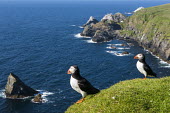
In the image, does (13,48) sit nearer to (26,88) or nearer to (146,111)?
(26,88)

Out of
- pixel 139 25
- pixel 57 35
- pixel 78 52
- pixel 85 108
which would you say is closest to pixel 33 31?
pixel 57 35

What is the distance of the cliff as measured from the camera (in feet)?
386

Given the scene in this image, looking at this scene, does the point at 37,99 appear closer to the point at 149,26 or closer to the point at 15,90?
the point at 15,90

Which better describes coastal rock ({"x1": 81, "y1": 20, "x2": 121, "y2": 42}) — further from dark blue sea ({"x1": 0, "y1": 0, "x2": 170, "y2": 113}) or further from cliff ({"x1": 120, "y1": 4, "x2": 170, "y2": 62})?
cliff ({"x1": 120, "y1": 4, "x2": 170, "y2": 62})

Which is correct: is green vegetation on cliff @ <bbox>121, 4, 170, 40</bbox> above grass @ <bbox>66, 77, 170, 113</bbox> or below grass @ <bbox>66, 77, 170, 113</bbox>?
below

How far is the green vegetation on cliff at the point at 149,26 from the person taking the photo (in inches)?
5242

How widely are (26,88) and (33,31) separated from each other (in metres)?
118

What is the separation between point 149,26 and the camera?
149m

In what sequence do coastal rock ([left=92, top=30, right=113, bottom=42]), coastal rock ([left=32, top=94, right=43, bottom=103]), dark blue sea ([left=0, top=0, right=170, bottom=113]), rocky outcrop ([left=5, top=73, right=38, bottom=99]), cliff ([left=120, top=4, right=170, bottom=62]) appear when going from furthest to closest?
Answer: coastal rock ([left=92, top=30, right=113, bottom=42]) → cliff ([left=120, top=4, right=170, bottom=62]) → rocky outcrop ([left=5, top=73, right=38, bottom=99]) → dark blue sea ([left=0, top=0, right=170, bottom=113]) → coastal rock ([left=32, top=94, right=43, bottom=103])

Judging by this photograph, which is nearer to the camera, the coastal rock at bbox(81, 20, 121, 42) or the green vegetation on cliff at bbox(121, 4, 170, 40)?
the green vegetation on cliff at bbox(121, 4, 170, 40)

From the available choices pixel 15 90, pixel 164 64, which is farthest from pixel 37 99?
pixel 164 64

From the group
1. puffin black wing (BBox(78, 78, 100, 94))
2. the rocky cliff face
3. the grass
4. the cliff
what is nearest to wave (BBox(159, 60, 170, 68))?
the cliff

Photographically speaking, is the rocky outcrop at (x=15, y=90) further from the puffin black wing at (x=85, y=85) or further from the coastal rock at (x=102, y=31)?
the coastal rock at (x=102, y=31)

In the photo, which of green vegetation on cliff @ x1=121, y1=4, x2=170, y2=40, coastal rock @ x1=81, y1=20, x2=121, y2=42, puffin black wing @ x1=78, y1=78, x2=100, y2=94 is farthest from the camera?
coastal rock @ x1=81, y1=20, x2=121, y2=42
